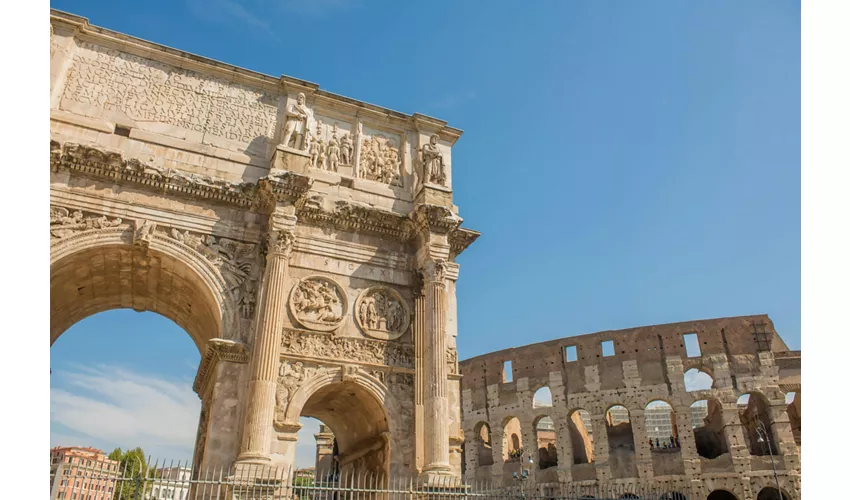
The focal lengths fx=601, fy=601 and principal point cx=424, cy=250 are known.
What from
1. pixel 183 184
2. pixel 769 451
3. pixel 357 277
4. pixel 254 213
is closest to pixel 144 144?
pixel 183 184

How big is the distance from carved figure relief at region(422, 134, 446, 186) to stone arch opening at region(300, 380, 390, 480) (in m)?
4.70

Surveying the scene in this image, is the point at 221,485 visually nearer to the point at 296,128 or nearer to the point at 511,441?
the point at 296,128

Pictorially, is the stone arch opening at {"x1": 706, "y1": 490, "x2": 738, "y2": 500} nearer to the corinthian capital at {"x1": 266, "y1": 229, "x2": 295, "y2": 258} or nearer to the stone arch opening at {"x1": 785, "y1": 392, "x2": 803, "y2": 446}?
the stone arch opening at {"x1": 785, "y1": 392, "x2": 803, "y2": 446}

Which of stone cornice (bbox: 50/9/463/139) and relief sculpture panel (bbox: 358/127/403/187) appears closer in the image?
stone cornice (bbox: 50/9/463/139)

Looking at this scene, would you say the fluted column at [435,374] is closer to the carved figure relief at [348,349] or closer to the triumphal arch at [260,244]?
the triumphal arch at [260,244]

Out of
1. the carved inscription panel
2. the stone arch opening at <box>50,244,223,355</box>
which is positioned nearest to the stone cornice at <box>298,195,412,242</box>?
the carved inscription panel

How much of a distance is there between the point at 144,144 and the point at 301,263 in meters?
3.68

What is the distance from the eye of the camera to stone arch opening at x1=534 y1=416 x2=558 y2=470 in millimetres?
32688

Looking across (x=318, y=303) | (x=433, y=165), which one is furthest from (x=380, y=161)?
(x=318, y=303)

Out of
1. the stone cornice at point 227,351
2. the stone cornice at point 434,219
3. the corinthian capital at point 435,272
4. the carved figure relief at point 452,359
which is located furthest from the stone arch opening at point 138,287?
the carved figure relief at point 452,359

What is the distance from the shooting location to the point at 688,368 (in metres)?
30.6

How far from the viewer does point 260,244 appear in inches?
446

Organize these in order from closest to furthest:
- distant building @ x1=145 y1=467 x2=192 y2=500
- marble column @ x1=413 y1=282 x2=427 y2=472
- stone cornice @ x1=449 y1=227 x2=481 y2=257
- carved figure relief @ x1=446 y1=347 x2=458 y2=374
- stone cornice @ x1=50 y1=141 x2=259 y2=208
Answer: distant building @ x1=145 y1=467 x2=192 y2=500, stone cornice @ x1=50 y1=141 x2=259 y2=208, marble column @ x1=413 y1=282 x2=427 y2=472, carved figure relief @ x1=446 y1=347 x2=458 y2=374, stone cornice @ x1=449 y1=227 x2=481 y2=257
